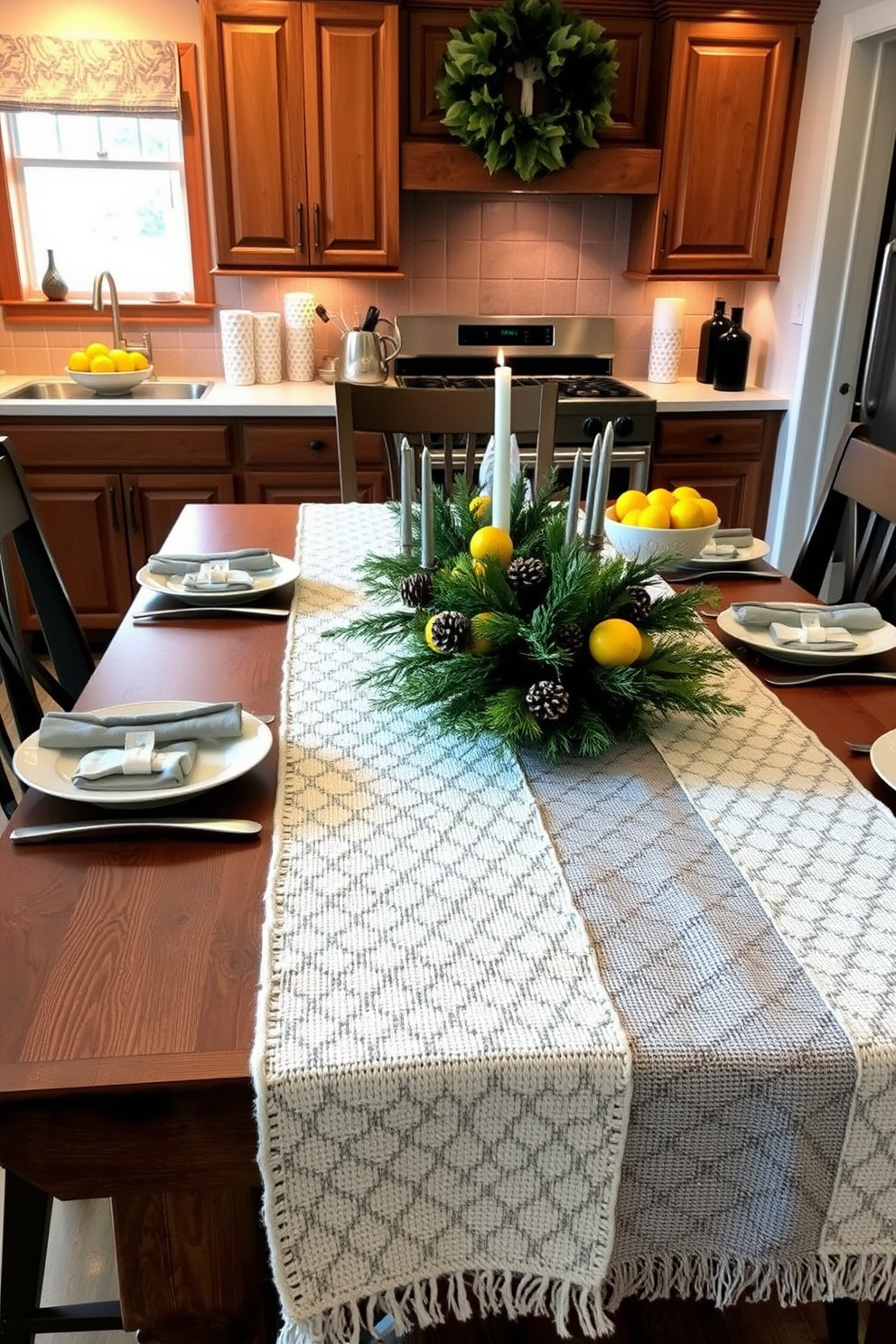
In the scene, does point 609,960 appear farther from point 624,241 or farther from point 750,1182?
point 624,241

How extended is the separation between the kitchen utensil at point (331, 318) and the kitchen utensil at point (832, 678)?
8.64ft

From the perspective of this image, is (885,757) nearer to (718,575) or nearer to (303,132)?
(718,575)

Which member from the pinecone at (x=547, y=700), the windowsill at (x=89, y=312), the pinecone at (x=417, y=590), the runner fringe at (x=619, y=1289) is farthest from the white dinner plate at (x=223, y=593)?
the windowsill at (x=89, y=312)

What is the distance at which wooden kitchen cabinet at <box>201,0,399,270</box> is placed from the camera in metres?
3.21

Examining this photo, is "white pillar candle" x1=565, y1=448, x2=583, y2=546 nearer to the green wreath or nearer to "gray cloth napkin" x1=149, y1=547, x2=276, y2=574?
"gray cloth napkin" x1=149, y1=547, x2=276, y2=574

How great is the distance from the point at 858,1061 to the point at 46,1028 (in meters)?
0.58

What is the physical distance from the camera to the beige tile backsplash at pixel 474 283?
3738 mm

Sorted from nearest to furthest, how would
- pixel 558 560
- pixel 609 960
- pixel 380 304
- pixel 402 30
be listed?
pixel 609 960 → pixel 558 560 → pixel 402 30 → pixel 380 304

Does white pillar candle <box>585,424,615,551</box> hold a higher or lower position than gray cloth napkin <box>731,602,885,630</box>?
higher

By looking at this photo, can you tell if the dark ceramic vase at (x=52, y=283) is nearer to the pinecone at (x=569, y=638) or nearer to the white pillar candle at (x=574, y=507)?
the white pillar candle at (x=574, y=507)

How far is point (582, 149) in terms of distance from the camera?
342cm

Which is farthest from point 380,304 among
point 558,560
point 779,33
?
point 558,560

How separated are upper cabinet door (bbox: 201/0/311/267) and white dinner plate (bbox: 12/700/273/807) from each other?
2638mm

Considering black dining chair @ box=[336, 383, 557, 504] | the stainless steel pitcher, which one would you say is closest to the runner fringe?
black dining chair @ box=[336, 383, 557, 504]
